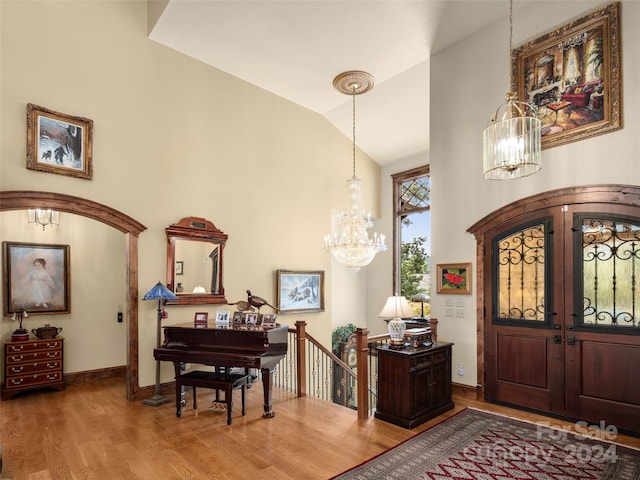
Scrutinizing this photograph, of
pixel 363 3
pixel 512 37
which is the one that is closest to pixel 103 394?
pixel 363 3

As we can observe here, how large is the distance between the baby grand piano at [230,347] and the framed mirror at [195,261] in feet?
3.75

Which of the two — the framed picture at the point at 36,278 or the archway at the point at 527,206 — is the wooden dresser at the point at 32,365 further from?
the archway at the point at 527,206

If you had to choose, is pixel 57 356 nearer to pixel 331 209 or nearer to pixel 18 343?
pixel 18 343

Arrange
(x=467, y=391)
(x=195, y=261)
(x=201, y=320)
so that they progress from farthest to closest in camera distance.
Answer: (x=195, y=261) → (x=467, y=391) → (x=201, y=320)

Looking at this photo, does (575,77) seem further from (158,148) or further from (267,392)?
(158,148)

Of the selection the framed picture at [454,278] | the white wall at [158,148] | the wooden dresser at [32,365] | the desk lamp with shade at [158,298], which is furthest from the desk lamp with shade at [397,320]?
the wooden dresser at [32,365]

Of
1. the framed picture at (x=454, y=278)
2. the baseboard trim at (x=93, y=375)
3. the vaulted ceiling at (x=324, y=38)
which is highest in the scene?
the vaulted ceiling at (x=324, y=38)

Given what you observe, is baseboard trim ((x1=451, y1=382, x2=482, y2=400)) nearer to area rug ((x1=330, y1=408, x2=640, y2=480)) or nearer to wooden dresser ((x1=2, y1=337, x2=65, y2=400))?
area rug ((x1=330, y1=408, x2=640, y2=480))

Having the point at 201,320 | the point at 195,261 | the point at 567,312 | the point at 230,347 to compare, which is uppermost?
the point at 195,261

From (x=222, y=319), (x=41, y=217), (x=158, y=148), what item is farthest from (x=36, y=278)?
(x=222, y=319)

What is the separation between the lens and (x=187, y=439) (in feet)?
12.7

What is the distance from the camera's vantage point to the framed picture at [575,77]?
415cm

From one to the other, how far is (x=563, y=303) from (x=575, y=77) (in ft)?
8.66

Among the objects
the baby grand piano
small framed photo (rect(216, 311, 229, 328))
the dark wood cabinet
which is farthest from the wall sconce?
the dark wood cabinet
